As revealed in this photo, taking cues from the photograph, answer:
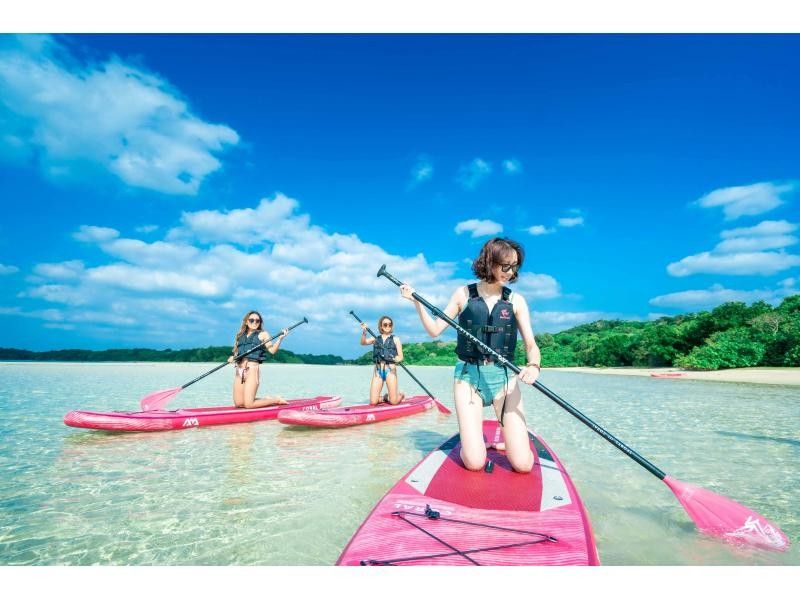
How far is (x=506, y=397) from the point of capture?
15.3 ft

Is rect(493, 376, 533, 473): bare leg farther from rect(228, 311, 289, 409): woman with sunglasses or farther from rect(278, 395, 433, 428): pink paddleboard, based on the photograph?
rect(228, 311, 289, 409): woman with sunglasses

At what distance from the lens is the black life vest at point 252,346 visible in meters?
9.75

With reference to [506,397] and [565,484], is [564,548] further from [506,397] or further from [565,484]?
[506,397]

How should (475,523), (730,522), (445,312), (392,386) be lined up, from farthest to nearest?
(392,386) < (445,312) < (730,522) < (475,523)

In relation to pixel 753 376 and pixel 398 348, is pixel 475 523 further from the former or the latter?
pixel 753 376

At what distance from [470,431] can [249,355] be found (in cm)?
667

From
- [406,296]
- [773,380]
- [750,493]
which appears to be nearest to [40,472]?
[406,296]

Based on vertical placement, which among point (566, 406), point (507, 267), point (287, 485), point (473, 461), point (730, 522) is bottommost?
point (287, 485)

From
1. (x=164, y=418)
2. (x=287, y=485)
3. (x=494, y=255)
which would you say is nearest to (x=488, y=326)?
(x=494, y=255)

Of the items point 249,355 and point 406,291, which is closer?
point 406,291

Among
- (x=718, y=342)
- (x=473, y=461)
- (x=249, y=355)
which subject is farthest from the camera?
(x=718, y=342)

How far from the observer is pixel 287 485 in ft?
17.6

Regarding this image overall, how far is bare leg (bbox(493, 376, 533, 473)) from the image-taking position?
4461 mm

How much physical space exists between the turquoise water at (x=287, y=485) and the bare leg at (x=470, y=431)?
3.93 feet
